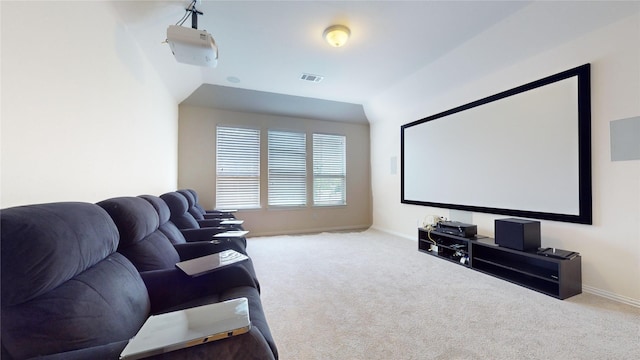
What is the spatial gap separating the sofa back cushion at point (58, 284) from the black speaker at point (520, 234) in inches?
133

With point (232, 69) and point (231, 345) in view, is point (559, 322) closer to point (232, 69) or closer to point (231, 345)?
point (231, 345)

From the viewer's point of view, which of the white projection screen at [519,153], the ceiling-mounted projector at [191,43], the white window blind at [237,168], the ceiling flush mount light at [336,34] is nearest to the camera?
the ceiling-mounted projector at [191,43]

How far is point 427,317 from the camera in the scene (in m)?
2.11

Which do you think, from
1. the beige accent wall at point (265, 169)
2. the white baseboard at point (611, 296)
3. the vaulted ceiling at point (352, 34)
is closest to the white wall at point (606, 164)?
the white baseboard at point (611, 296)

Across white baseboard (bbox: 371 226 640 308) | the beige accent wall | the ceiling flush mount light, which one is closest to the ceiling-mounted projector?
the ceiling flush mount light

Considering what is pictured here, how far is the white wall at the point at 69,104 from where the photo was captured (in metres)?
1.24

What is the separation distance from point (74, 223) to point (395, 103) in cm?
513

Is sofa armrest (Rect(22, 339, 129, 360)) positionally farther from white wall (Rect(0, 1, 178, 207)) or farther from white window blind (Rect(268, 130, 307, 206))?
white window blind (Rect(268, 130, 307, 206))

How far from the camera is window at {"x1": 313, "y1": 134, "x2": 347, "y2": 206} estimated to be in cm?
598

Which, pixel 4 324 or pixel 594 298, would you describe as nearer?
pixel 4 324

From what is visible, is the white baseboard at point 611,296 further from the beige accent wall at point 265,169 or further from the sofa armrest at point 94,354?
the beige accent wall at point 265,169

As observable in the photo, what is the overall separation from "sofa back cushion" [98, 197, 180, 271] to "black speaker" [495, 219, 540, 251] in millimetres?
3305

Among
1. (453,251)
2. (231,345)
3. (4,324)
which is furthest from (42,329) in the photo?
(453,251)

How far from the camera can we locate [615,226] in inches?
95.9
